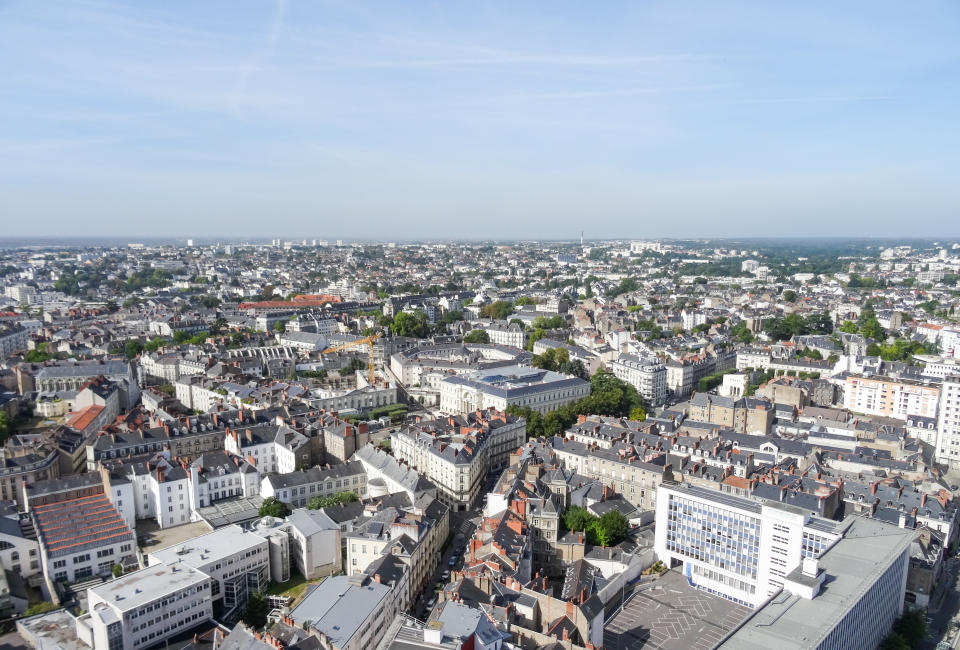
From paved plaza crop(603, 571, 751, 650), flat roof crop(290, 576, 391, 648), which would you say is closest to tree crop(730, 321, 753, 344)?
paved plaza crop(603, 571, 751, 650)

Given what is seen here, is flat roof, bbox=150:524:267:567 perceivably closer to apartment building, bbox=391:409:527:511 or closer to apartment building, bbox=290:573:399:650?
apartment building, bbox=290:573:399:650

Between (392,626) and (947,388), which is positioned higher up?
(947,388)

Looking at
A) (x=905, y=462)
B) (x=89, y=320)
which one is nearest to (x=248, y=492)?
(x=905, y=462)

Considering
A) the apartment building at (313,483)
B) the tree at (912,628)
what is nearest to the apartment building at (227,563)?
the apartment building at (313,483)

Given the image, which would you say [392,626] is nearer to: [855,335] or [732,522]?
[732,522]

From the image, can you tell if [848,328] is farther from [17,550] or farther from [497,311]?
[17,550]

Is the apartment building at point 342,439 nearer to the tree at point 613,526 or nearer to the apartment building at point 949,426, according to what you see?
the tree at point 613,526
